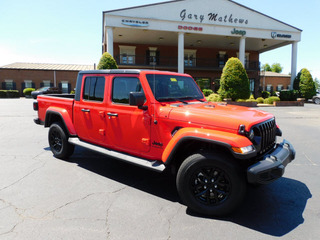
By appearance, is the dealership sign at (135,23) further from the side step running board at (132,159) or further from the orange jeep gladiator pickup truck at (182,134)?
the side step running board at (132,159)

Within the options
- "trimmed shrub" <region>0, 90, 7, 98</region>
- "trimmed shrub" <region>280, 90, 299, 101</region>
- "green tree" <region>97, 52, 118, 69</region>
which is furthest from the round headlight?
"trimmed shrub" <region>0, 90, 7, 98</region>

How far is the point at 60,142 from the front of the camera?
5508 millimetres

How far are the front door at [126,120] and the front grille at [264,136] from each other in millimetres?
1568

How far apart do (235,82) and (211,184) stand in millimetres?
18026

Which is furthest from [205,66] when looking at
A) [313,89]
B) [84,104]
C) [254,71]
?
[84,104]

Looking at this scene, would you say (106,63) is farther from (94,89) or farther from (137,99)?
(137,99)

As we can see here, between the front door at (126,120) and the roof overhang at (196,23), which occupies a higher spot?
the roof overhang at (196,23)

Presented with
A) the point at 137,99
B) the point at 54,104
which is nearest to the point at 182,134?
the point at 137,99

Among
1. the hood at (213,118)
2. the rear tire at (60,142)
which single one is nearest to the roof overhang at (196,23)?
the rear tire at (60,142)

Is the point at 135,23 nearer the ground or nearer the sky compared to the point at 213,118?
nearer the sky

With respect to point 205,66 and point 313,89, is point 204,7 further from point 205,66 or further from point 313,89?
point 313,89

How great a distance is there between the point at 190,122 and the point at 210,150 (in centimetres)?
47

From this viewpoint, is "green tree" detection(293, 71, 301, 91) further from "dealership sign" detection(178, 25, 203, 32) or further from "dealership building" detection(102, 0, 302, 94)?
"dealership sign" detection(178, 25, 203, 32)

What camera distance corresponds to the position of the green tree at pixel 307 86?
26.6 meters
